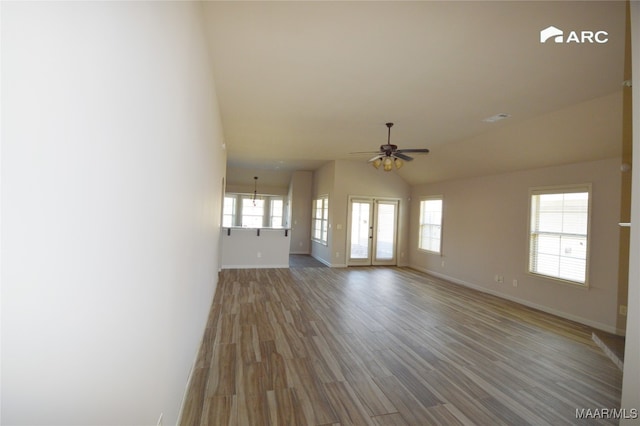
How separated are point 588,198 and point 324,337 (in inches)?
176

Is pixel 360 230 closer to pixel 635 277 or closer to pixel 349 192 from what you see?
pixel 349 192

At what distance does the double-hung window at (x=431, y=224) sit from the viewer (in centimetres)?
760

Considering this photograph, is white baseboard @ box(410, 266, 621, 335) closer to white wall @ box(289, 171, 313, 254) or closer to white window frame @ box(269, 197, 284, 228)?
white wall @ box(289, 171, 313, 254)

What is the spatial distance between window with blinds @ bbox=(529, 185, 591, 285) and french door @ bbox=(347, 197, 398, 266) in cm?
385

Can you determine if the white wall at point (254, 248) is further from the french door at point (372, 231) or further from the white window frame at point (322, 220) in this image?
the french door at point (372, 231)

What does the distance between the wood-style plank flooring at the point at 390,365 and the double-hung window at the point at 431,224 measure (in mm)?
2775

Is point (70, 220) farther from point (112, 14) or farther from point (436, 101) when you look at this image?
point (436, 101)

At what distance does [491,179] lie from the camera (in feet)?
19.9

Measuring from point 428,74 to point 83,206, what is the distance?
3.18 metres

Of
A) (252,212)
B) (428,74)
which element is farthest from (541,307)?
(252,212)

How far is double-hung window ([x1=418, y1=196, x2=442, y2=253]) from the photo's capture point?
760 centimetres

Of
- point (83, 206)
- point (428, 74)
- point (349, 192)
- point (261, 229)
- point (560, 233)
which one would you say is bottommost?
point (261, 229)

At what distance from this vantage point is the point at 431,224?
7.89 m

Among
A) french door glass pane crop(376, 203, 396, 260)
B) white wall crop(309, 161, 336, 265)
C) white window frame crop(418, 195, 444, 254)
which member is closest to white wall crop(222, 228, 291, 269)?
white wall crop(309, 161, 336, 265)
